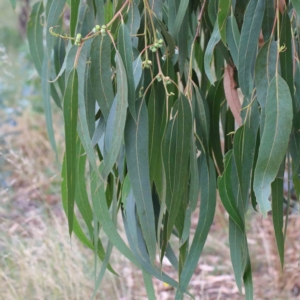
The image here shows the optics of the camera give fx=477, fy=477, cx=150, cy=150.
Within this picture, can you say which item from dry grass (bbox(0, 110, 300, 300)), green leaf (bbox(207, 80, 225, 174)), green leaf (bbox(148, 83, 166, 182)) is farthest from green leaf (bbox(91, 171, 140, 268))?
dry grass (bbox(0, 110, 300, 300))

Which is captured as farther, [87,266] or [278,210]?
[87,266]

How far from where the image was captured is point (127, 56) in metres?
0.74

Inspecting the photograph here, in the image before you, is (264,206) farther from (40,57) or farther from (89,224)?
(40,57)

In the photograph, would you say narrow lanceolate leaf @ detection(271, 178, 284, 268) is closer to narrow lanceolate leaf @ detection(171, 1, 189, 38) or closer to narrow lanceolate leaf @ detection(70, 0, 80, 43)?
narrow lanceolate leaf @ detection(171, 1, 189, 38)

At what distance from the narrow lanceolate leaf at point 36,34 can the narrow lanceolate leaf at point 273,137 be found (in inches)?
26.3

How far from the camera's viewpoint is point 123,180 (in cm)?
85

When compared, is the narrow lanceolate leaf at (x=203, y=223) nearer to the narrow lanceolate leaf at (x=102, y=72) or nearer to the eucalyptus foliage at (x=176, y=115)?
the eucalyptus foliage at (x=176, y=115)

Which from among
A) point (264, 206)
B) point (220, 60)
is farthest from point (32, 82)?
point (264, 206)

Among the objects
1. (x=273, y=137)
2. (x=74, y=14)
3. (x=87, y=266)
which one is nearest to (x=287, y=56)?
(x=273, y=137)

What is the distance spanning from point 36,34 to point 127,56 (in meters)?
0.50

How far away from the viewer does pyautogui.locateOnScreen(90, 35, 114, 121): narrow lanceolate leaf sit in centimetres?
73

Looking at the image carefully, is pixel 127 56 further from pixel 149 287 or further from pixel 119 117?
pixel 149 287

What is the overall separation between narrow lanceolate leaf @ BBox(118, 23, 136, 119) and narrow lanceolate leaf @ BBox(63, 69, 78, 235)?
0.08 m

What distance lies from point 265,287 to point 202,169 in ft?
3.77
